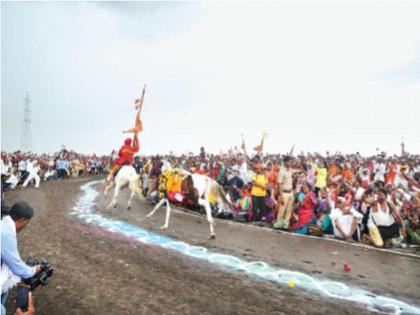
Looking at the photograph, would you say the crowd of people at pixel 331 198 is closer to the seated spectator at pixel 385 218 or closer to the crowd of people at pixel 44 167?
the seated spectator at pixel 385 218

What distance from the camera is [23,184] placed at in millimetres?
23219

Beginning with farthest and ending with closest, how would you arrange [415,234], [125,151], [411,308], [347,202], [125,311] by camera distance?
[125,151], [347,202], [415,234], [411,308], [125,311]

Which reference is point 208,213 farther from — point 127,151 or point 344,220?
point 127,151

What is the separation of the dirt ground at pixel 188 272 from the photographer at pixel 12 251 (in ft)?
4.55

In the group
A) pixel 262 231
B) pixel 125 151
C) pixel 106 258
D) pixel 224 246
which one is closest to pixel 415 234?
pixel 262 231

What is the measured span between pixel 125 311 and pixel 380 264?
5.97m

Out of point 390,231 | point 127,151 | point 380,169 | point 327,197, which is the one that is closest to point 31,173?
point 127,151

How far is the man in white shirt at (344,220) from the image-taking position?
9969 millimetres

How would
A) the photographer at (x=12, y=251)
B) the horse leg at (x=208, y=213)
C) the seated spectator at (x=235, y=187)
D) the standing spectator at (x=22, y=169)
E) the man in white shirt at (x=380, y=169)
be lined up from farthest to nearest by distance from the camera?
1. the standing spectator at (x=22, y=169)
2. the man in white shirt at (x=380, y=169)
3. the seated spectator at (x=235, y=187)
4. the horse leg at (x=208, y=213)
5. the photographer at (x=12, y=251)

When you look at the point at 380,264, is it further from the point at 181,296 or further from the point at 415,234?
the point at 181,296

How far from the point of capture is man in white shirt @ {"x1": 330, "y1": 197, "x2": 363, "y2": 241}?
32.7ft

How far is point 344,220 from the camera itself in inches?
401

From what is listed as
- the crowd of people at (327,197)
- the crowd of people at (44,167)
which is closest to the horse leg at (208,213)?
the crowd of people at (327,197)

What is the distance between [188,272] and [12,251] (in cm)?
365
